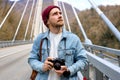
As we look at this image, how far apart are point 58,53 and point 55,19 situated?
0.37 meters

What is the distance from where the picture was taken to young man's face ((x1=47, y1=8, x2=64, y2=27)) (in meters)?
4.04

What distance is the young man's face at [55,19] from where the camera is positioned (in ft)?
13.3

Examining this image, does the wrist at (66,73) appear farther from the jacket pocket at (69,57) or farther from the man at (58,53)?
the jacket pocket at (69,57)

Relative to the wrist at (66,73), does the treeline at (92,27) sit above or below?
above

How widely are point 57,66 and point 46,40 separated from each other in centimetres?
43

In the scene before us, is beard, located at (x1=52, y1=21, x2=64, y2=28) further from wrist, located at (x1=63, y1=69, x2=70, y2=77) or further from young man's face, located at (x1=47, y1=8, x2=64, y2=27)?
wrist, located at (x1=63, y1=69, x2=70, y2=77)

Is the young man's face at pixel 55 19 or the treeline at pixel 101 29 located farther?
the treeline at pixel 101 29

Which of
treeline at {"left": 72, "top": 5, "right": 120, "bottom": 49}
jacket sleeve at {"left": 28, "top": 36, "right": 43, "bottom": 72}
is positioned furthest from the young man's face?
treeline at {"left": 72, "top": 5, "right": 120, "bottom": 49}

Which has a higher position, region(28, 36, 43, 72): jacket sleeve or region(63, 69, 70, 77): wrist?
region(28, 36, 43, 72): jacket sleeve

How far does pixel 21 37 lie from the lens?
96.9 m

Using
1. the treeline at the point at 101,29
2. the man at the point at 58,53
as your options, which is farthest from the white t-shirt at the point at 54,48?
the treeline at the point at 101,29

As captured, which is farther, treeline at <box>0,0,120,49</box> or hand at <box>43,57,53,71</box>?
treeline at <box>0,0,120,49</box>

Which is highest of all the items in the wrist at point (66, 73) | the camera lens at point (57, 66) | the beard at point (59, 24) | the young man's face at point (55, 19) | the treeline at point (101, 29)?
the treeline at point (101, 29)

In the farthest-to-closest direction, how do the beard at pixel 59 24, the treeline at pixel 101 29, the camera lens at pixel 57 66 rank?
the treeline at pixel 101 29, the beard at pixel 59 24, the camera lens at pixel 57 66
